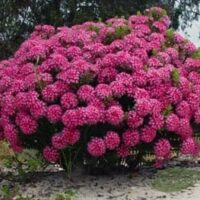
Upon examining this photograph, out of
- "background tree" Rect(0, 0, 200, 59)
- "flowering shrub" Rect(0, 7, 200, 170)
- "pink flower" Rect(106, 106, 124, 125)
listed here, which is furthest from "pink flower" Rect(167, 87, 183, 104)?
"background tree" Rect(0, 0, 200, 59)

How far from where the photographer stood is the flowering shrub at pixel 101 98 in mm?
6391

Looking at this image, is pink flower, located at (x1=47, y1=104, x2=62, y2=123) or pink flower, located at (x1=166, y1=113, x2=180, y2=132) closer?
pink flower, located at (x1=47, y1=104, x2=62, y2=123)

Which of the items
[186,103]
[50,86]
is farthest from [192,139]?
[50,86]

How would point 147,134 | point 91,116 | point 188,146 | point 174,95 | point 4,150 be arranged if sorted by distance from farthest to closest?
point 4,150 < point 188,146 < point 174,95 < point 147,134 < point 91,116

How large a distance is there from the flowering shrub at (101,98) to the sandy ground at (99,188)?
0.54 feet

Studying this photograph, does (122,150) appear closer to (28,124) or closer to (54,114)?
(54,114)

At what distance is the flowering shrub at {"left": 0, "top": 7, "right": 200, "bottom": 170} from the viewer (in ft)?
21.0

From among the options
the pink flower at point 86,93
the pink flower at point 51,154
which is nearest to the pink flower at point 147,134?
the pink flower at point 86,93

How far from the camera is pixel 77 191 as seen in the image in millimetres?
6512

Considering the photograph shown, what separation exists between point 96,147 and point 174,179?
0.85 meters

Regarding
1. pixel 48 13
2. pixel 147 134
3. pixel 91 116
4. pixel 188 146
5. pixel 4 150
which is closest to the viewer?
pixel 91 116

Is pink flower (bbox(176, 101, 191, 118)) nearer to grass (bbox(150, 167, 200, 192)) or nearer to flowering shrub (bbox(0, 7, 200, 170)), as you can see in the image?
flowering shrub (bbox(0, 7, 200, 170))

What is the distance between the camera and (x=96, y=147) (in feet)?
21.0

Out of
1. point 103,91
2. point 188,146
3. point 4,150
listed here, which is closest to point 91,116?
point 103,91
